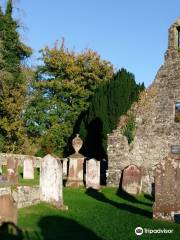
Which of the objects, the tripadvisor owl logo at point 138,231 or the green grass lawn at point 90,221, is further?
the tripadvisor owl logo at point 138,231

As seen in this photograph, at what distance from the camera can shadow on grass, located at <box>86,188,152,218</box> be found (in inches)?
584

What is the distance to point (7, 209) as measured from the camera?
34.2ft

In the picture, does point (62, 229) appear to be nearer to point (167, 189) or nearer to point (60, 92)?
point (167, 189)

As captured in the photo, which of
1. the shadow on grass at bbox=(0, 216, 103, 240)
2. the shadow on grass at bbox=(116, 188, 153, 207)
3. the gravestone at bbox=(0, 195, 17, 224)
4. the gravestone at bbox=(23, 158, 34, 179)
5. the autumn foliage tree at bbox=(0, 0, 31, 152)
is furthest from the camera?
the autumn foliage tree at bbox=(0, 0, 31, 152)

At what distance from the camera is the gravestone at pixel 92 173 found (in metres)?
21.0

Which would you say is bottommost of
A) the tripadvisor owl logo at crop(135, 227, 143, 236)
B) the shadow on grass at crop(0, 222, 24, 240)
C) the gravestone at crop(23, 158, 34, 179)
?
the tripadvisor owl logo at crop(135, 227, 143, 236)

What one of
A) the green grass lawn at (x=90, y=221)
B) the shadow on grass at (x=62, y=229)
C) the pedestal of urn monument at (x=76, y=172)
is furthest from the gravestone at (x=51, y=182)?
the pedestal of urn monument at (x=76, y=172)

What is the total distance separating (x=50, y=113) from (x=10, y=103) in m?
4.90

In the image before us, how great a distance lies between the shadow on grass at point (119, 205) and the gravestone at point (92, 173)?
42 cm

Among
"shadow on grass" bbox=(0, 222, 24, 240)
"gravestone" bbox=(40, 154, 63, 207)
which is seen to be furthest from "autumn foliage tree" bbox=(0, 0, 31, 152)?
"shadow on grass" bbox=(0, 222, 24, 240)

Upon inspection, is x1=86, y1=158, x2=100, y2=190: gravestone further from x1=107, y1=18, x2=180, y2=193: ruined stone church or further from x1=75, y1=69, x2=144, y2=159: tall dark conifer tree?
x1=75, y1=69, x2=144, y2=159: tall dark conifer tree

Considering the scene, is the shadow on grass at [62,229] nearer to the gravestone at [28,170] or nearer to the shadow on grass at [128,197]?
the shadow on grass at [128,197]

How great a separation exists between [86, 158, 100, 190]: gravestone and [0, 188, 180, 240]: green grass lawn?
10.5ft

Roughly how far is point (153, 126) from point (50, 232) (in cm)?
1368
